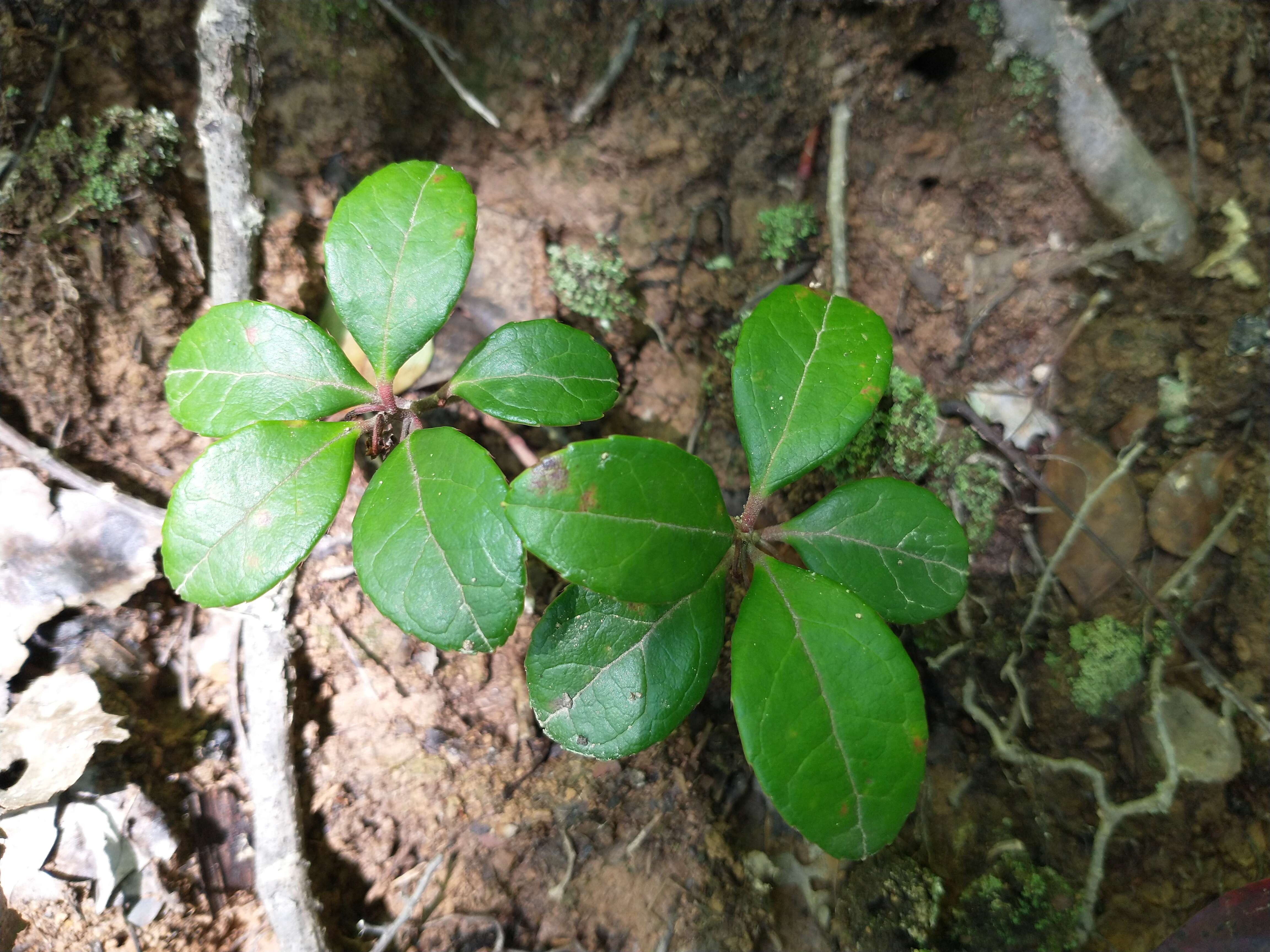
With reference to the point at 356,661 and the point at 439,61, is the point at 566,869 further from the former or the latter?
the point at 439,61

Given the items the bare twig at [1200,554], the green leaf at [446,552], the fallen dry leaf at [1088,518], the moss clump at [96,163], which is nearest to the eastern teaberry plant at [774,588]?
the green leaf at [446,552]

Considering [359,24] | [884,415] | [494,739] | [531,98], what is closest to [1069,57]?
[884,415]

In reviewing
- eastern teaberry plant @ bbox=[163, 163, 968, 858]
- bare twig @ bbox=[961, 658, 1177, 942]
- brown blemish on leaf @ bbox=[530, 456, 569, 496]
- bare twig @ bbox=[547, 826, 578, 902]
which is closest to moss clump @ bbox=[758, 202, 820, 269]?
eastern teaberry plant @ bbox=[163, 163, 968, 858]

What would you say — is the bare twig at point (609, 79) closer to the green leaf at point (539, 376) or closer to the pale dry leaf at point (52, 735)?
the green leaf at point (539, 376)

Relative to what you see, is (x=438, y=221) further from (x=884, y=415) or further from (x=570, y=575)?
(x=884, y=415)

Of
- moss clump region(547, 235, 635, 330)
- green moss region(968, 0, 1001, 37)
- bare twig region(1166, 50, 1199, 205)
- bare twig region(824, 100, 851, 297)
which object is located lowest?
moss clump region(547, 235, 635, 330)

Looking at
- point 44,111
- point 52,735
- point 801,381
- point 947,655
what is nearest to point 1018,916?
point 947,655

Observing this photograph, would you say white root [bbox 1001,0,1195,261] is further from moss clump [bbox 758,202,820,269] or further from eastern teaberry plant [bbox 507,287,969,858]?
eastern teaberry plant [bbox 507,287,969,858]
